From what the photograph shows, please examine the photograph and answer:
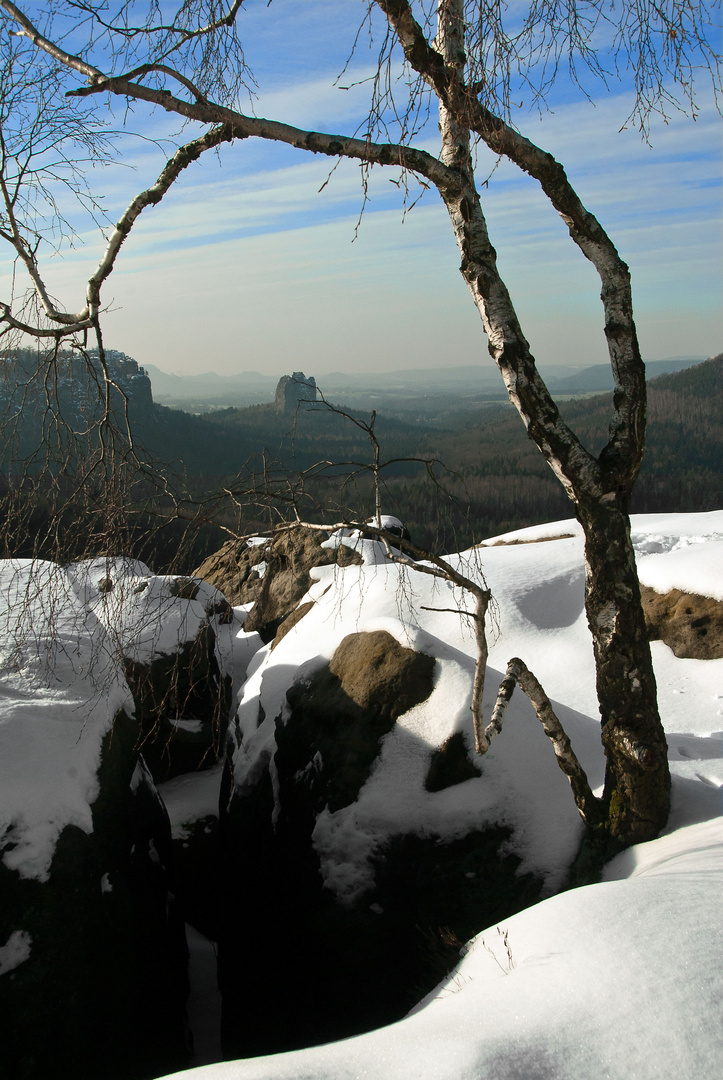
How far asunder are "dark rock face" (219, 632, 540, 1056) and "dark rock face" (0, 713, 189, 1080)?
693 millimetres

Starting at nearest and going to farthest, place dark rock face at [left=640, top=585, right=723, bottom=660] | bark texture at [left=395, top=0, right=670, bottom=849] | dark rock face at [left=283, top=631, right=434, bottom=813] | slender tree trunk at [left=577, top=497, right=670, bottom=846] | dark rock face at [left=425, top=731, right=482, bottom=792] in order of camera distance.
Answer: bark texture at [left=395, top=0, right=670, bottom=849] → slender tree trunk at [left=577, top=497, right=670, bottom=846] → dark rock face at [left=425, top=731, right=482, bottom=792] → dark rock face at [left=283, top=631, right=434, bottom=813] → dark rock face at [left=640, top=585, right=723, bottom=660]

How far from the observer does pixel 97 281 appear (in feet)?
13.0

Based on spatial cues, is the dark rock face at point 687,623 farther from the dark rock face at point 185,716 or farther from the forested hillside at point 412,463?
the dark rock face at point 185,716

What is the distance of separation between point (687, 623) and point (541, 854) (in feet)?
19.6

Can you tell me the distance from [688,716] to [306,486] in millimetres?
6693

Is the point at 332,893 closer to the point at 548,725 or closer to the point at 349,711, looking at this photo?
the point at 349,711

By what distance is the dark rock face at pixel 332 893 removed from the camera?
4984 mm

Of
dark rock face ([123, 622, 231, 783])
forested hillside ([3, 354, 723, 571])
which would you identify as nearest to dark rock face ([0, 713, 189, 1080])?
forested hillside ([3, 354, 723, 571])

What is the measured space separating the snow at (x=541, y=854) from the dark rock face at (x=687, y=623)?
163 mm

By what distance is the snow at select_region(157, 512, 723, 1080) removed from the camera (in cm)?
263

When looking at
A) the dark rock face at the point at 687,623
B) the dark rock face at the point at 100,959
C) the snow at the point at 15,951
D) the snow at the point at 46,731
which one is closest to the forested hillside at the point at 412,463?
the snow at the point at 46,731

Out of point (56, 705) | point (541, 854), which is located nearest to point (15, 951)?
point (56, 705)

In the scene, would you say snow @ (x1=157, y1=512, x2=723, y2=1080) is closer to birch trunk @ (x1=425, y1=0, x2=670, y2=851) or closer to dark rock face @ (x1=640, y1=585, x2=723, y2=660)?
dark rock face @ (x1=640, y1=585, x2=723, y2=660)

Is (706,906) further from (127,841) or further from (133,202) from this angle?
(133,202)
